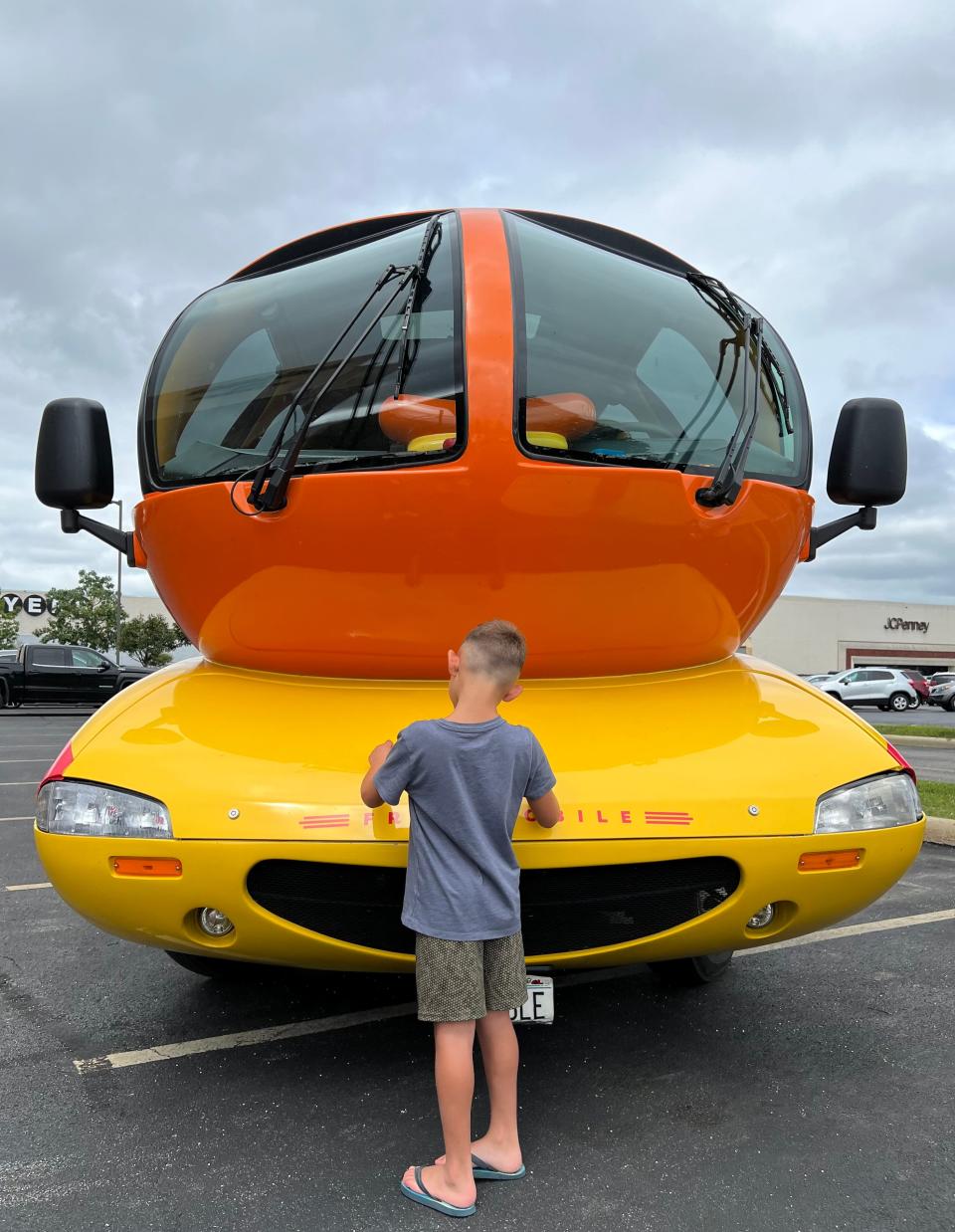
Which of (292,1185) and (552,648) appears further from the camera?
(552,648)

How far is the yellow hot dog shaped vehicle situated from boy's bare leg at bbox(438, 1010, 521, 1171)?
0.25 meters

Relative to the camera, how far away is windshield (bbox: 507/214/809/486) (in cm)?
277

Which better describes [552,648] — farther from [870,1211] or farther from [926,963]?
[926,963]

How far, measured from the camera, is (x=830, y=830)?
8.07 ft

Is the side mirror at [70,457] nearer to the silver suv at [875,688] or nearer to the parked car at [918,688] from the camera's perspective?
the silver suv at [875,688]

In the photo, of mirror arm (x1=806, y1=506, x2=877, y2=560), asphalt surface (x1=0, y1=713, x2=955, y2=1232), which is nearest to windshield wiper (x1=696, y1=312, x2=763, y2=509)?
mirror arm (x1=806, y1=506, x2=877, y2=560)

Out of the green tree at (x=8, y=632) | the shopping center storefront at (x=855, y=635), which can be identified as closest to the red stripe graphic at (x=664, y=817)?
the green tree at (x=8, y=632)

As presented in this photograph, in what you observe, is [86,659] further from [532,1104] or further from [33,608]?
[33,608]

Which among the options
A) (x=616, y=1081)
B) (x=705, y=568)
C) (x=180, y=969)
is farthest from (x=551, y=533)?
(x=180, y=969)

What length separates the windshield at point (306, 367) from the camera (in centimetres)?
275

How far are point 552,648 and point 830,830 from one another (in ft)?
2.99

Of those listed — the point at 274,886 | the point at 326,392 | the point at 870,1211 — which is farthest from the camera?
the point at 326,392

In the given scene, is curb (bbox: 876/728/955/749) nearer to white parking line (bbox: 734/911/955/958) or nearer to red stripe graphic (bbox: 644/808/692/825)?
white parking line (bbox: 734/911/955/958)

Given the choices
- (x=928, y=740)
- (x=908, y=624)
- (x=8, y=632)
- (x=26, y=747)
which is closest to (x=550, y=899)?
(x=26, y=747)
